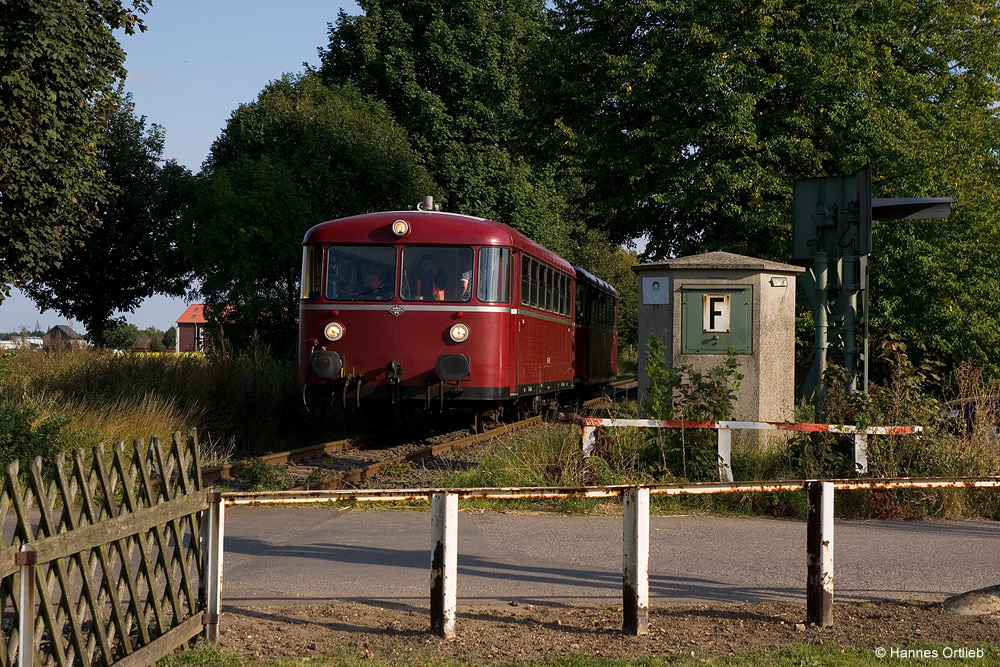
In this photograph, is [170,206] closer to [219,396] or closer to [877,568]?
[219,396]

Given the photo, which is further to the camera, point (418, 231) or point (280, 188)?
point (280, 188)

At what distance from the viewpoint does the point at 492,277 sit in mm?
15547

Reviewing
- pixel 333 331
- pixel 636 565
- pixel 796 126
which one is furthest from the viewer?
pixel 796 126

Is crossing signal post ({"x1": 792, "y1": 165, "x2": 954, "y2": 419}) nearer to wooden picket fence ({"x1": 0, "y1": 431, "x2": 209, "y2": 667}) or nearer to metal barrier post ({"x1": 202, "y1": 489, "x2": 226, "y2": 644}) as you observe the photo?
metal barrier post ({"x1": 202, "y1": 489, "x2": 226, "y2": 644})

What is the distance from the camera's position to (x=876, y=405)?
36.2 feet

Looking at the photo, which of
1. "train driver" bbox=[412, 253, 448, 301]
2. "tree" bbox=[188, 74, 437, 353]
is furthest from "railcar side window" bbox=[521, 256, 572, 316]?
"tree" bbox=[188, 74, 437, 353]

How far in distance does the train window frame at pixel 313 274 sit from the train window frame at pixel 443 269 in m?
1.13

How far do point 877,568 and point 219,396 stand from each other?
13.4 m

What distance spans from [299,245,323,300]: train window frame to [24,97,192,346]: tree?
91.1ft

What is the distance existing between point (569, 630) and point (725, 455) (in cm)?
503

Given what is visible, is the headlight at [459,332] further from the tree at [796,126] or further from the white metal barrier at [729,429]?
the tree at [796,126]

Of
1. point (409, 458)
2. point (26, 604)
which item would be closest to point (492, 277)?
point (409, 458)

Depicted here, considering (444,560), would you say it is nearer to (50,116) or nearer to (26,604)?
(26,604)

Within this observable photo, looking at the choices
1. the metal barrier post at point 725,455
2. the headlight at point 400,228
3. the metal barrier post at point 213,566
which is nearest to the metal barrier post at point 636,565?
the metal barrier post at point 213,566
